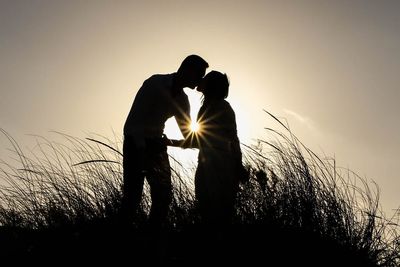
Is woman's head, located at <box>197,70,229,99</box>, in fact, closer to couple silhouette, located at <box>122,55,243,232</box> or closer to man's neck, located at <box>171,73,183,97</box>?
couple silhouette, located at <box>122,55,243,232</box>

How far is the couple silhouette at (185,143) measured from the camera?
13.0 ft

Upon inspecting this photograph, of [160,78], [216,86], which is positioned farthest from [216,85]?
[160,78]

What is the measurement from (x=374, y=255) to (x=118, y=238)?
1702 millimetres

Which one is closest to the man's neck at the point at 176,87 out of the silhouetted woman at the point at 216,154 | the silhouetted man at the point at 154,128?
the silhouetted man at the point at 154,128

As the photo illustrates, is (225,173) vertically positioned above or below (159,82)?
below

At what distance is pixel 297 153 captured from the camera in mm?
4625

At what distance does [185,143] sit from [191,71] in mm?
502

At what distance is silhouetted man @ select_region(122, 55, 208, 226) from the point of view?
4156 millimetres

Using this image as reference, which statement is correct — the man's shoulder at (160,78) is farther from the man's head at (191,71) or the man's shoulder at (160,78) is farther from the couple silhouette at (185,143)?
the man's head at (191,71)

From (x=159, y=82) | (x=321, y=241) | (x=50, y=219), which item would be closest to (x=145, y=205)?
(x=50, y=219)

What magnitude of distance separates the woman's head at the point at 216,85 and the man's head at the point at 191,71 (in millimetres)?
180

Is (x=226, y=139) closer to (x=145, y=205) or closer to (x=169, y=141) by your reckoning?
(x=169, y=141)

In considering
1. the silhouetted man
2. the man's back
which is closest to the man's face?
the silhouetted man

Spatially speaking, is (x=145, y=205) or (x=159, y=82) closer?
(x=159, y=82)
